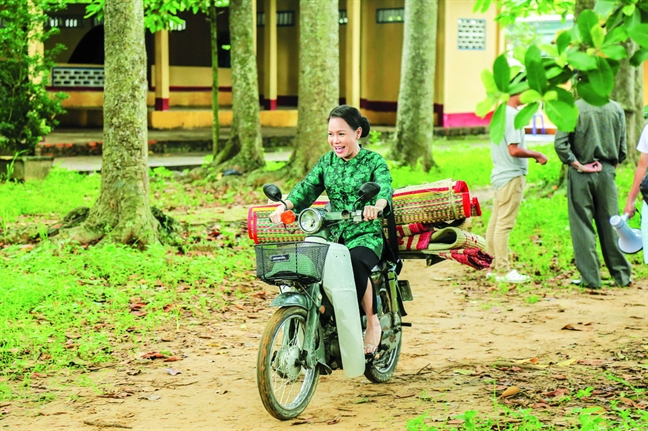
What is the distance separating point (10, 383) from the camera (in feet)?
19.8

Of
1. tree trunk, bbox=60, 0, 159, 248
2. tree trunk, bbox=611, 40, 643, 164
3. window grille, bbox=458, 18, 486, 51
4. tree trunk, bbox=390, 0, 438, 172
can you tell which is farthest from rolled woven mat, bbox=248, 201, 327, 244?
window grille, bbox=458, 18, 486, 51

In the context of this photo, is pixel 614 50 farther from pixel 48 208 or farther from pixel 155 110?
pixel 155 110

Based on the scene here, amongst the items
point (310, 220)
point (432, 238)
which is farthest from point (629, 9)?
point (432, 238)

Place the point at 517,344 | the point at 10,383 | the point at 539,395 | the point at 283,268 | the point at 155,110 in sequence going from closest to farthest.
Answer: the point at 283,268 → the point at 539,395 → the point at 10,383 → the point at 517,344 → the point at 155,110

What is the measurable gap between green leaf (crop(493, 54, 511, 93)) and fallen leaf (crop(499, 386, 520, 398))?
2886 mm

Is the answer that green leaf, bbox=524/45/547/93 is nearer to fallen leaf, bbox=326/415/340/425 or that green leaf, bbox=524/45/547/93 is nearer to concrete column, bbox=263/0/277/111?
fallen leaf, bbox=326/415/340/425

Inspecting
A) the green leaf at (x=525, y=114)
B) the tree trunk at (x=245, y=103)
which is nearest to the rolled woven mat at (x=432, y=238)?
the green leaf at (x=525, y=114)

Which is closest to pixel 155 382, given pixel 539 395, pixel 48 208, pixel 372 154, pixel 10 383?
pixel 10 383

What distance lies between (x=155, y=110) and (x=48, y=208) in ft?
35.2

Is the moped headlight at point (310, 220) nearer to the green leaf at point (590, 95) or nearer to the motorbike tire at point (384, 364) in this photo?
the motorbike tire at point (384, 364)

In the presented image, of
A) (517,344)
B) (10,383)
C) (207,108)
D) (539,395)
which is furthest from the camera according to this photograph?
(207,108)

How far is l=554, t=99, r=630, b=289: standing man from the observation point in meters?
8.85

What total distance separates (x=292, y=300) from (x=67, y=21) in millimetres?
22217

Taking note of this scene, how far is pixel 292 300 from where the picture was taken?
521cm
